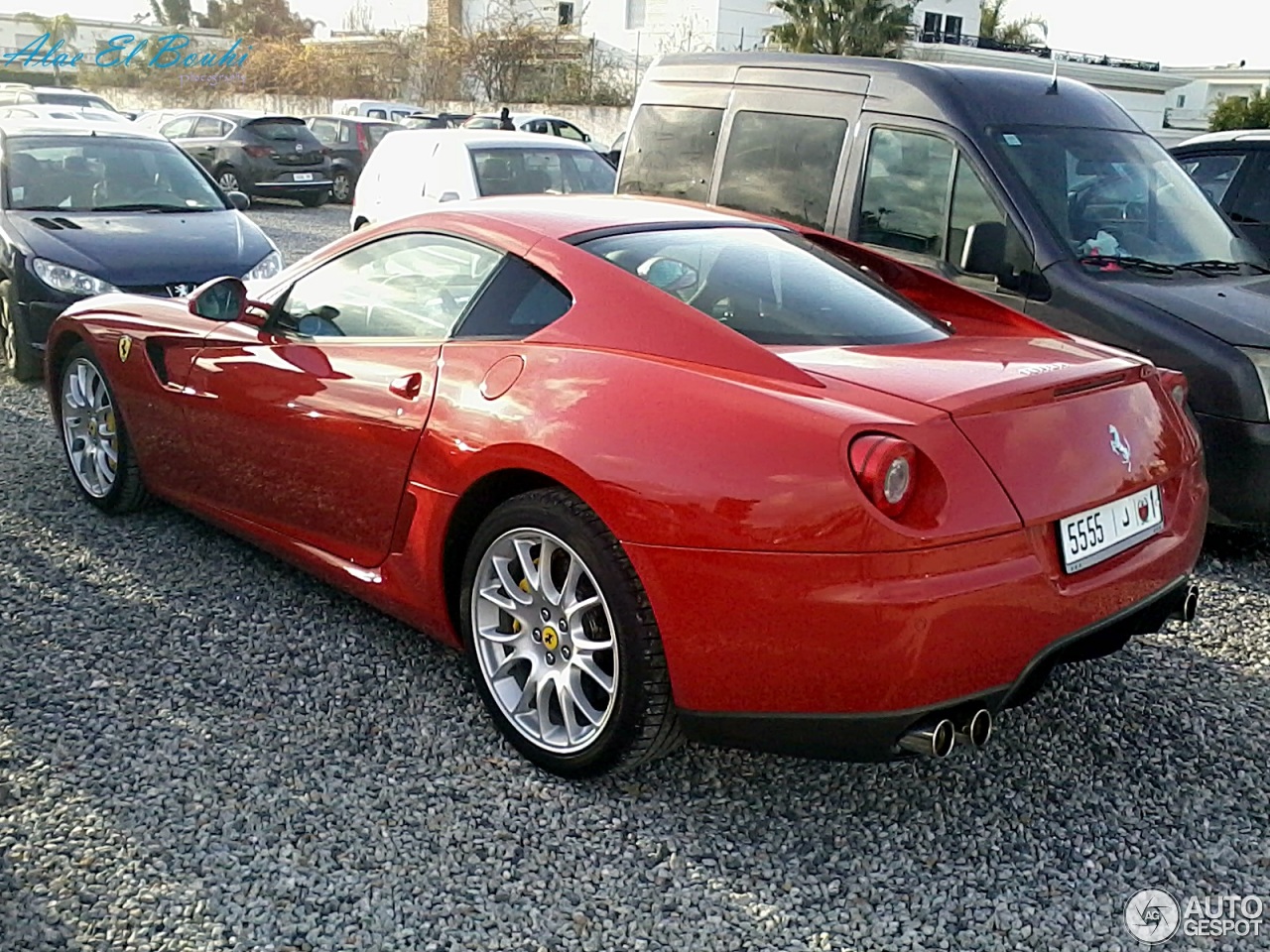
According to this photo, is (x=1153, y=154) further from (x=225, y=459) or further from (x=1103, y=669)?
(x=225, y=459)

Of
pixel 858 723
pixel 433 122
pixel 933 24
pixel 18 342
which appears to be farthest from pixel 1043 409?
pixel 933 24

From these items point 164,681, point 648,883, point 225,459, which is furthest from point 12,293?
point 648,883

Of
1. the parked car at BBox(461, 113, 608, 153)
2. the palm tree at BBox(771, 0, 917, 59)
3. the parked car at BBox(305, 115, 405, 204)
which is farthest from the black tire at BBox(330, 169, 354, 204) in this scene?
the palm tree at BBox(771, 0, 917, 59)

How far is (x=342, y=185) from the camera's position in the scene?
23078mm

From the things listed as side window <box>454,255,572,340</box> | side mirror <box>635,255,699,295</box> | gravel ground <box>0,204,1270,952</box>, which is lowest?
gravel ground <box>0,204,1270,952</box>

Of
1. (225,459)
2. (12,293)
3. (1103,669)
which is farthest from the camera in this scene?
(12,293)

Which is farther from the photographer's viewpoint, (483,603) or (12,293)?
(12,293)

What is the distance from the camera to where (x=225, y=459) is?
4.35 metres

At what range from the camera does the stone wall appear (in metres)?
33.8

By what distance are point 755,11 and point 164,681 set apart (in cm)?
4266

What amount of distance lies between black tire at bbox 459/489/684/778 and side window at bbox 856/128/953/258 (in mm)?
3278

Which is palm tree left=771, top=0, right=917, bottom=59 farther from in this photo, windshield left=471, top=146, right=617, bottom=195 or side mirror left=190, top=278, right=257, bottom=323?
side mirror left=190, top=278, right=257, bottom=323

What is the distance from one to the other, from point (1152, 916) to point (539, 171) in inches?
369

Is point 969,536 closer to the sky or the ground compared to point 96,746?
closer to the sky
